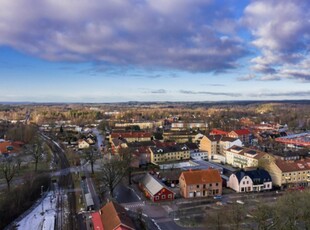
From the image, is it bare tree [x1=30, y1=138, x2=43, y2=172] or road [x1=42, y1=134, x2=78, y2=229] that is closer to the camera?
road [x1=42, y1=134, x2=78, y2=229]

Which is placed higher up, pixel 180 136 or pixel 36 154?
pixel 36 154

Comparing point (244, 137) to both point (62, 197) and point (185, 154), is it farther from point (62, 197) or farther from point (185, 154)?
point (62, 197)

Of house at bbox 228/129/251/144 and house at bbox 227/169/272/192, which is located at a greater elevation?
house at bbox 228/129/251/144

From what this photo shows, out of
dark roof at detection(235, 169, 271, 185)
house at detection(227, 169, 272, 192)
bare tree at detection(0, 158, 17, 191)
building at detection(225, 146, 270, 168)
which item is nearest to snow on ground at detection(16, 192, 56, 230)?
bare tree at detection(0, 158, 17, 191)

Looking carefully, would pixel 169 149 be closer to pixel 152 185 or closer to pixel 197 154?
pixel 197 154

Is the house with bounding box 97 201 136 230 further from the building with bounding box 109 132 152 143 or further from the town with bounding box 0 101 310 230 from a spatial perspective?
the building with bounding box 109 132 152 143

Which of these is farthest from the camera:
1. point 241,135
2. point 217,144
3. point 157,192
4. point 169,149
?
point 241,135

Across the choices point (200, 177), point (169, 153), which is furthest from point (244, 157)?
point (200, 177)

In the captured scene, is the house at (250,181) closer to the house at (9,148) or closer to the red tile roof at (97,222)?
the red tile roof at (97,222)
